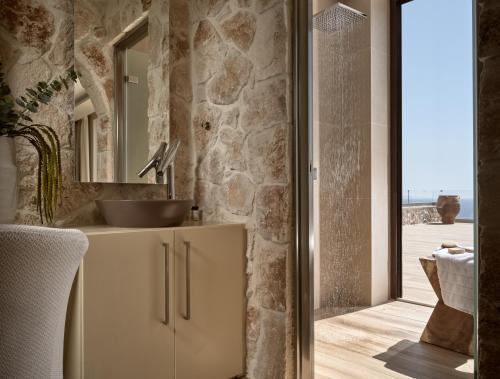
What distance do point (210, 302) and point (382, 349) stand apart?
831mm

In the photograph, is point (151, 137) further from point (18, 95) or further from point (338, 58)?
point (338, 58)

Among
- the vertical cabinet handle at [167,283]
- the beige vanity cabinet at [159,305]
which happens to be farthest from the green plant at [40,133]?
the vertical cabinet handle at [167,283]

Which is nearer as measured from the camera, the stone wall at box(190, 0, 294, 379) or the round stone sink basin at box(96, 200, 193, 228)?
the round stone sink basin at box(96, 200, 193, 228)

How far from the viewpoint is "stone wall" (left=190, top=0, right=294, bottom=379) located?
199 cm

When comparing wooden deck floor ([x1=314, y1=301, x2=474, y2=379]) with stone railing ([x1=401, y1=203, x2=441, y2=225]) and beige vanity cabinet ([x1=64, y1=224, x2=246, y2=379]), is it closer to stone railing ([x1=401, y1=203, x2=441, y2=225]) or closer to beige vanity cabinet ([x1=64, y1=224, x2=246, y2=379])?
stone railing ([x1=401, y1=203, x2=441, y2=225])

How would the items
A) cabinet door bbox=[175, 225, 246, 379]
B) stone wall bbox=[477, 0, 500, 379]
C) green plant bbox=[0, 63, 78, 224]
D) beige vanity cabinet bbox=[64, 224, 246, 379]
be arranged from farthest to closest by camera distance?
cabinet door bbox=[175, 225, 246, 379] < green plant bbox=[0, 63, 78, 224] < beige vanity cabinet bbox=[64, 224, 246, 379] < stone wall bbox=[477, 0, 500, 379]

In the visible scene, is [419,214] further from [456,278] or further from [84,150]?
[84,150]

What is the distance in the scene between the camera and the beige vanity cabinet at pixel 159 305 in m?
1.62

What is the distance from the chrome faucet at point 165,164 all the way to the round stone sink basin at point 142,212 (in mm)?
279

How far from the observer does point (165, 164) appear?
7.19ft

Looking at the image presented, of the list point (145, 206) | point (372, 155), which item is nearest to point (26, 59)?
point (145, 206)

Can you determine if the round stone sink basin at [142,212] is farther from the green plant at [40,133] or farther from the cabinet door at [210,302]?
the green plant at [40,133]

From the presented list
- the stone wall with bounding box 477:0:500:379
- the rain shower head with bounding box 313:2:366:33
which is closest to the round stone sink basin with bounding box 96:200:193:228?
the rain shower head with bounding box 313:2:366:33

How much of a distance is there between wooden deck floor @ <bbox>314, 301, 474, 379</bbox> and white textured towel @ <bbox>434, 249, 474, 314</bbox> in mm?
124
